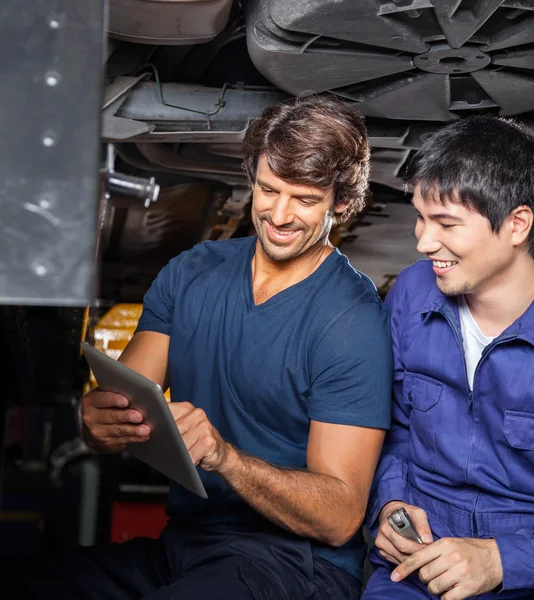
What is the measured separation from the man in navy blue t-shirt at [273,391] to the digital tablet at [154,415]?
0.11 ft

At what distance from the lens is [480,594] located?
1.58m

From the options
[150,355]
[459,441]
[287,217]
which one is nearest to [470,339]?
[459,441]

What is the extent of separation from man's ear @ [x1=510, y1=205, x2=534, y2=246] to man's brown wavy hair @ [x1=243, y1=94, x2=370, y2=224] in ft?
1.32

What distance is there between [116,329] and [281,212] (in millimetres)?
3269

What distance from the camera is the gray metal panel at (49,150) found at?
773 mm

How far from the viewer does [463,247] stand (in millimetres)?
1571

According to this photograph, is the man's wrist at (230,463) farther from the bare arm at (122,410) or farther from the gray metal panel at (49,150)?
the gray metal panel at (49,150)

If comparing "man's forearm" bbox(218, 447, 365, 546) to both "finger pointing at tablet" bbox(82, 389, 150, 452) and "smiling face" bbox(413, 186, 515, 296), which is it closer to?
"finger pointing at tablet" bbox(82, 389, 150, 452)

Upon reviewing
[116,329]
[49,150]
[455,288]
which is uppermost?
[49,150]

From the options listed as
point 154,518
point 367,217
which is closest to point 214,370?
point 367,217

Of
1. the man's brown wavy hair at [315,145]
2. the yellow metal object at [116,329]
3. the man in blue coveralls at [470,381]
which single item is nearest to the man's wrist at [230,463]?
the man in blue coveralls at [470,381]

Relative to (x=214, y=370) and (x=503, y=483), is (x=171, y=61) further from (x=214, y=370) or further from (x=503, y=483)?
(x=503, y=483)

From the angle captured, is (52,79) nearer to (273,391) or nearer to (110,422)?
(110,422)

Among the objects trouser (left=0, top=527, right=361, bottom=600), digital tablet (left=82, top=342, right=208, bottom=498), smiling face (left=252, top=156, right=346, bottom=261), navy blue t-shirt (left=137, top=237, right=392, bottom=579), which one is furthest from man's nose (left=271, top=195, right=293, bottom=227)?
trouser (left=0, top=527, right=361, bottom=600)
